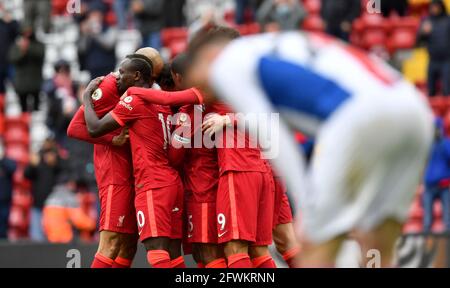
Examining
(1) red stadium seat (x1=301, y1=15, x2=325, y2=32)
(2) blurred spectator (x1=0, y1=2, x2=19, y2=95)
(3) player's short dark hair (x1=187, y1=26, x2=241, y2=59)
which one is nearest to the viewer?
(3) player's short dark hair (x1=187, y1=26, x2=241, y2=59)

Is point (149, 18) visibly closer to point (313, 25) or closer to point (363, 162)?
point (313, 25)

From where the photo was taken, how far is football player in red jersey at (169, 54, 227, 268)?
777 cm

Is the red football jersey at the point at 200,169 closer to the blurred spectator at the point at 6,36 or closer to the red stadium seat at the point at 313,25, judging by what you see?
the red stadium seat at the point at 313,25

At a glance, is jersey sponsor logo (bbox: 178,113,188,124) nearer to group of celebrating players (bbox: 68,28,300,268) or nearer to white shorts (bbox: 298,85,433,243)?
group of celebrating players (bbox: 68,28,300,268)

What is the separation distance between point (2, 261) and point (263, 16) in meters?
5.97

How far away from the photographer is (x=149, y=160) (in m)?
7.87

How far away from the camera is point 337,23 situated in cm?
1616

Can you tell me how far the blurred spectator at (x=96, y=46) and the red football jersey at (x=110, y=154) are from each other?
25.5 feet

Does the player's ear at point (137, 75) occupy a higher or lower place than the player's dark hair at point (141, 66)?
lower

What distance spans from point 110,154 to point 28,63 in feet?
27.2

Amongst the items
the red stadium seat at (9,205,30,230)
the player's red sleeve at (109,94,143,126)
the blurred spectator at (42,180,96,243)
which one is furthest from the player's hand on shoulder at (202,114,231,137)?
the red stadium seat at (9,205,30,230)

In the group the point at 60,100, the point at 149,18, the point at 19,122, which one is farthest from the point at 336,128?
the point at 19,122

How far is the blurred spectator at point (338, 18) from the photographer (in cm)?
1614

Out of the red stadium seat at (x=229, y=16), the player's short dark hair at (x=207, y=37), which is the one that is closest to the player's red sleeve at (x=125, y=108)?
the player's short dark hair at (x=207, y=37)
